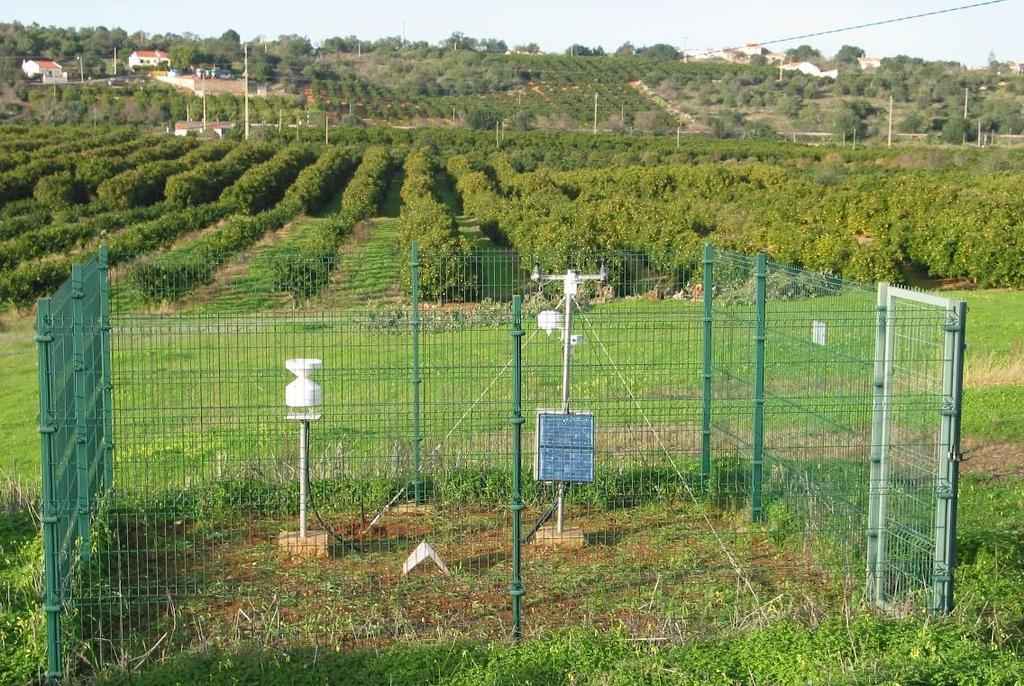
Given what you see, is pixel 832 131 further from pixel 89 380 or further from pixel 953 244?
pixel 89 380

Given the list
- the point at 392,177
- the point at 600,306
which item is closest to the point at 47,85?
the point at 392,177

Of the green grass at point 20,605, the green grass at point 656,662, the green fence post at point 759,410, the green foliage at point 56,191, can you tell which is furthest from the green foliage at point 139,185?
the green grass at point 656,662

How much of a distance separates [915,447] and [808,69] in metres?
129

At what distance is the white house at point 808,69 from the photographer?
116688mm

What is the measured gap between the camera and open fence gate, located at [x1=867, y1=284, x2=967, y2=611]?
632cm

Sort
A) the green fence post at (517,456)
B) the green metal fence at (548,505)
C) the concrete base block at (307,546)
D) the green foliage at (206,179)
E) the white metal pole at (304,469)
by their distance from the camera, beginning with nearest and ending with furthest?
1. the green fence post at (517,456)
2. the green metal fence at (548,505)
3. the white metal pole at (304,469)
4. the concrete base block at (307,546)
5. the green foliage at (206,179)

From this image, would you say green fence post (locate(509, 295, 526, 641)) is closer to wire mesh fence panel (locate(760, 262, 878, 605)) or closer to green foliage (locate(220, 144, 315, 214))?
wire mesh fence panel (locate(760, 262, 878, 605))

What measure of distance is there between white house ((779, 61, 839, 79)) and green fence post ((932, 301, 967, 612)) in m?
113

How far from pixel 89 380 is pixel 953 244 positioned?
21.5 m

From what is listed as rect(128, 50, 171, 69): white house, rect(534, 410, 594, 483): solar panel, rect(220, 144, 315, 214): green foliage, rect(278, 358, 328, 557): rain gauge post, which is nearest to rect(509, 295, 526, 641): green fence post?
rect(534, 410, 594, 483): solar panel

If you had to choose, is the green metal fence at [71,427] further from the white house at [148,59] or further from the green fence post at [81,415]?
the white house at [148,59]

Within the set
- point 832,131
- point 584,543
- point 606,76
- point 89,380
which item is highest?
point 606,76

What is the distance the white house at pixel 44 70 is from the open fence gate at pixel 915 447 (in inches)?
3969

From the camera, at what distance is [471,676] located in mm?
5594
